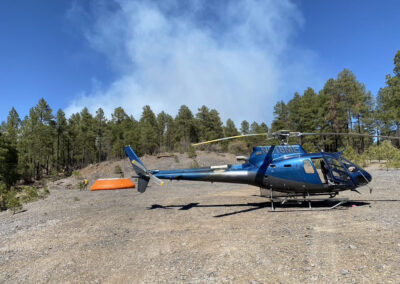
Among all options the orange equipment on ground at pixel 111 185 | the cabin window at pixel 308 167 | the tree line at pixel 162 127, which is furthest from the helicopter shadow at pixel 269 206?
the tree line at pixel 162 127

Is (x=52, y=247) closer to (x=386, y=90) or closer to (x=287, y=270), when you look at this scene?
(x=287, y=270)

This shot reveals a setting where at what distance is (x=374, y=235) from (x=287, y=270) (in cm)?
331

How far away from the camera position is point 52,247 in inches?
277

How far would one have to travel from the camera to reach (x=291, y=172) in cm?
1020

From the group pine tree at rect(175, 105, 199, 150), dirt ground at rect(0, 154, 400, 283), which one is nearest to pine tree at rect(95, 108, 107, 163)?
pine tree at rect(175, 105, 199, 150)

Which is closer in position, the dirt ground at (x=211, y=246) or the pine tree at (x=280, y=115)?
the dirt ground at (x=211, y=246)

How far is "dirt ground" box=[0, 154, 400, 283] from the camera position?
469cm

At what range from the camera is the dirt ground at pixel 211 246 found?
185 inches

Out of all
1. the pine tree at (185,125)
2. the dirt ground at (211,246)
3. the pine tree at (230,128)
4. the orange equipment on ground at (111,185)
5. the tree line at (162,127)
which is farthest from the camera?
the pine tree at (230,128)

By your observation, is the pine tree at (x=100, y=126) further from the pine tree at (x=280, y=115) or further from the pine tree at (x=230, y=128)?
the pine tree at (x=280, y=115)

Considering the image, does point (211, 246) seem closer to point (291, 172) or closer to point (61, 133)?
point (291, 172)

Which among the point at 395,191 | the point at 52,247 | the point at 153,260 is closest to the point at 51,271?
the point at 52,247

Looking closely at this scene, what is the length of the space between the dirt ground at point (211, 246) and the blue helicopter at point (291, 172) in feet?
3.40

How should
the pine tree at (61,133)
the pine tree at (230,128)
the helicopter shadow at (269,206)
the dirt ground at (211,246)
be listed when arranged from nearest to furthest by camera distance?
the dirt ground at (211,246) → the helicopter shadow at (269,206) → the pine tree at (61,133) → the pine tree at (230,128)
